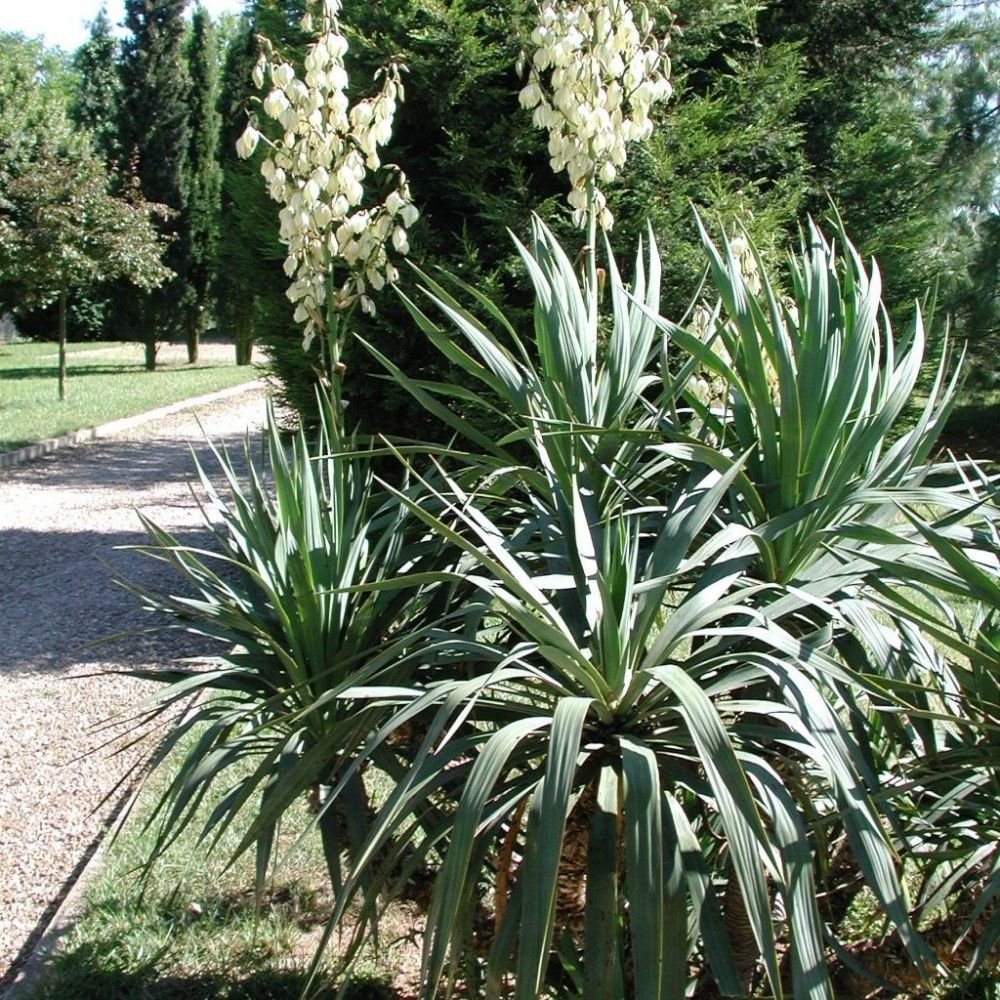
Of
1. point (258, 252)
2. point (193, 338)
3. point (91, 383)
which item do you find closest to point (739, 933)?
point (258, 252)

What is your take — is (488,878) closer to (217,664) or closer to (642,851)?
(217,664)

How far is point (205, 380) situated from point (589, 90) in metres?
19.1

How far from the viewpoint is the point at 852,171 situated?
649 cm

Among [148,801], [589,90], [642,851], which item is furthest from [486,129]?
[642,851]

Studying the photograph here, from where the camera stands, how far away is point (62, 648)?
651cm

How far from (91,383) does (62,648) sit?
1541 cm

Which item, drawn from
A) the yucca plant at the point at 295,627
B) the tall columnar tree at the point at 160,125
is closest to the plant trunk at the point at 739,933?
the yucca plant at the point at 295,627

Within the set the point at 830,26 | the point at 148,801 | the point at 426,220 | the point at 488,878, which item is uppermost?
the point at 830,26

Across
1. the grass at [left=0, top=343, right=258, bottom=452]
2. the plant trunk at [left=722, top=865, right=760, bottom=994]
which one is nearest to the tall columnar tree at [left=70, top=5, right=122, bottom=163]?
the grass at [left=0, top=343, right=258, bottom=452]

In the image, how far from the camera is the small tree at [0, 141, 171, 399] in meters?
15.8

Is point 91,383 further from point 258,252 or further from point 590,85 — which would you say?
point 590,85

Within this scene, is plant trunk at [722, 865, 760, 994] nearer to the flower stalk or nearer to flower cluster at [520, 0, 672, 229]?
the flower stalk

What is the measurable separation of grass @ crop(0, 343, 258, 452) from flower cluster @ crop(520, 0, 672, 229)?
1067 cm

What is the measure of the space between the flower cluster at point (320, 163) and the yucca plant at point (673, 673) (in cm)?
104
